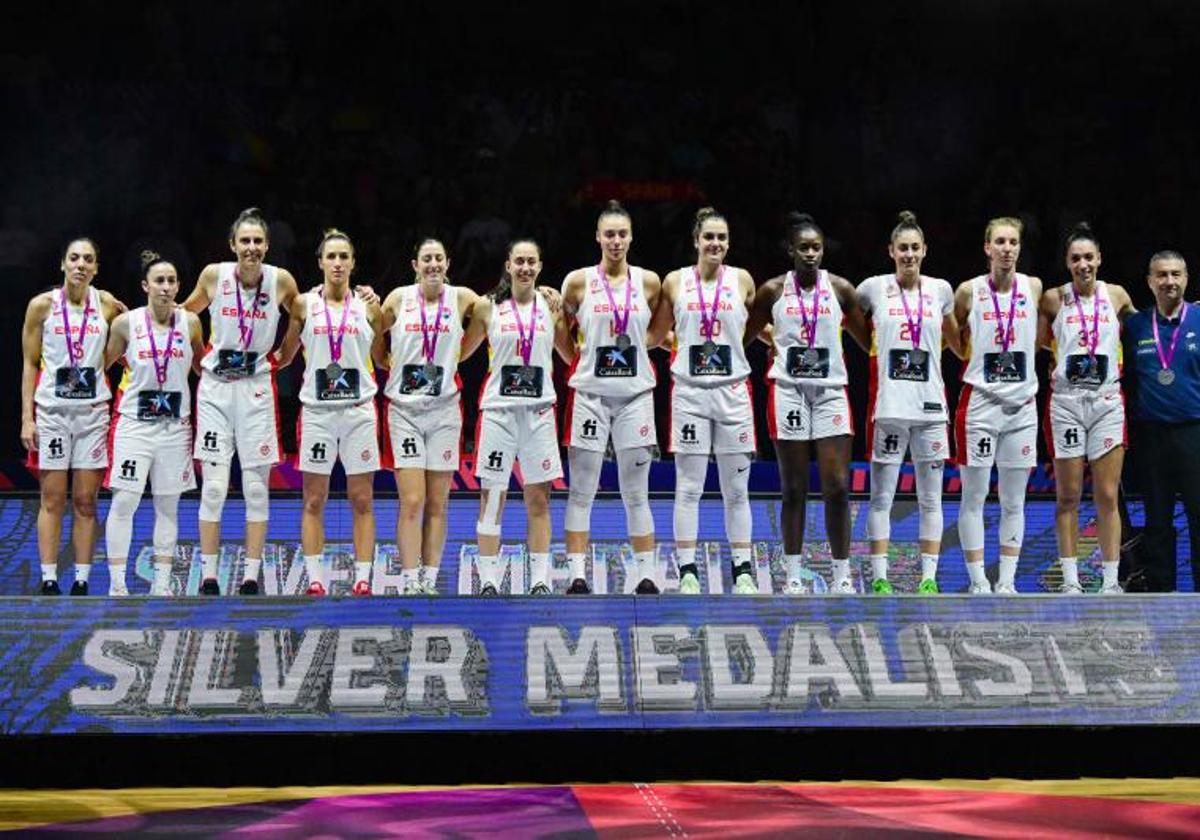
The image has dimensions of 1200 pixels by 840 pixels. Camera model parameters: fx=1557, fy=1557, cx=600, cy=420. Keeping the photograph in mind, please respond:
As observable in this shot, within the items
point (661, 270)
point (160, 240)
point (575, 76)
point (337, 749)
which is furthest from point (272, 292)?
point (575, 76)

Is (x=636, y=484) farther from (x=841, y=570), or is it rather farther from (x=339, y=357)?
(x=339, y=357)

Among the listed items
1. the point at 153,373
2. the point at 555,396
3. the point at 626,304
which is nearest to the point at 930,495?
the point at 626,304

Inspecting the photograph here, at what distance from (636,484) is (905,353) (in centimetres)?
137

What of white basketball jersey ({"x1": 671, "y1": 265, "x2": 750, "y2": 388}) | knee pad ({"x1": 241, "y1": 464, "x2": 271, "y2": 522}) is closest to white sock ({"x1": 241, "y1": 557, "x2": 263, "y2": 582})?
knee pad ({"x1": 241, "y1": 464, "x2": 271, "y2": 522})

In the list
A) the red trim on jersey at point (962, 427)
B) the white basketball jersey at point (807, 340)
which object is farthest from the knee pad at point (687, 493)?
the red trim on jersey at point (962, 427)

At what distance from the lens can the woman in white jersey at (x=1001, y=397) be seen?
7.18 m

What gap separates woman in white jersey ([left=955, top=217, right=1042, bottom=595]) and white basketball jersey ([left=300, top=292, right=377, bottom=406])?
2.77 meters

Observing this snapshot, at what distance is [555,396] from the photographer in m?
7.07

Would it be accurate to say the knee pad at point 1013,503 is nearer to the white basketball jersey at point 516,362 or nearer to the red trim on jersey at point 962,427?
the red trim on jersey at point 962,427

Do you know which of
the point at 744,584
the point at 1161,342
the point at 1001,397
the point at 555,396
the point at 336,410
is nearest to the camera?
the point at 744,584

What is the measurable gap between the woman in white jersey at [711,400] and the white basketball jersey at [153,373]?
2.25m

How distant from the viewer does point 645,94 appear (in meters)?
10.8

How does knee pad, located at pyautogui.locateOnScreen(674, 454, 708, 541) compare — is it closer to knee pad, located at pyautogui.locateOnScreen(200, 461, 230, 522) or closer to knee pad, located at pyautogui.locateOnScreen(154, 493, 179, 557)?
knee pad, located at pyautogui.locateOnScreen(200, 461, 230, 522)

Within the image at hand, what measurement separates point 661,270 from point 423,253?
10.7 feet
